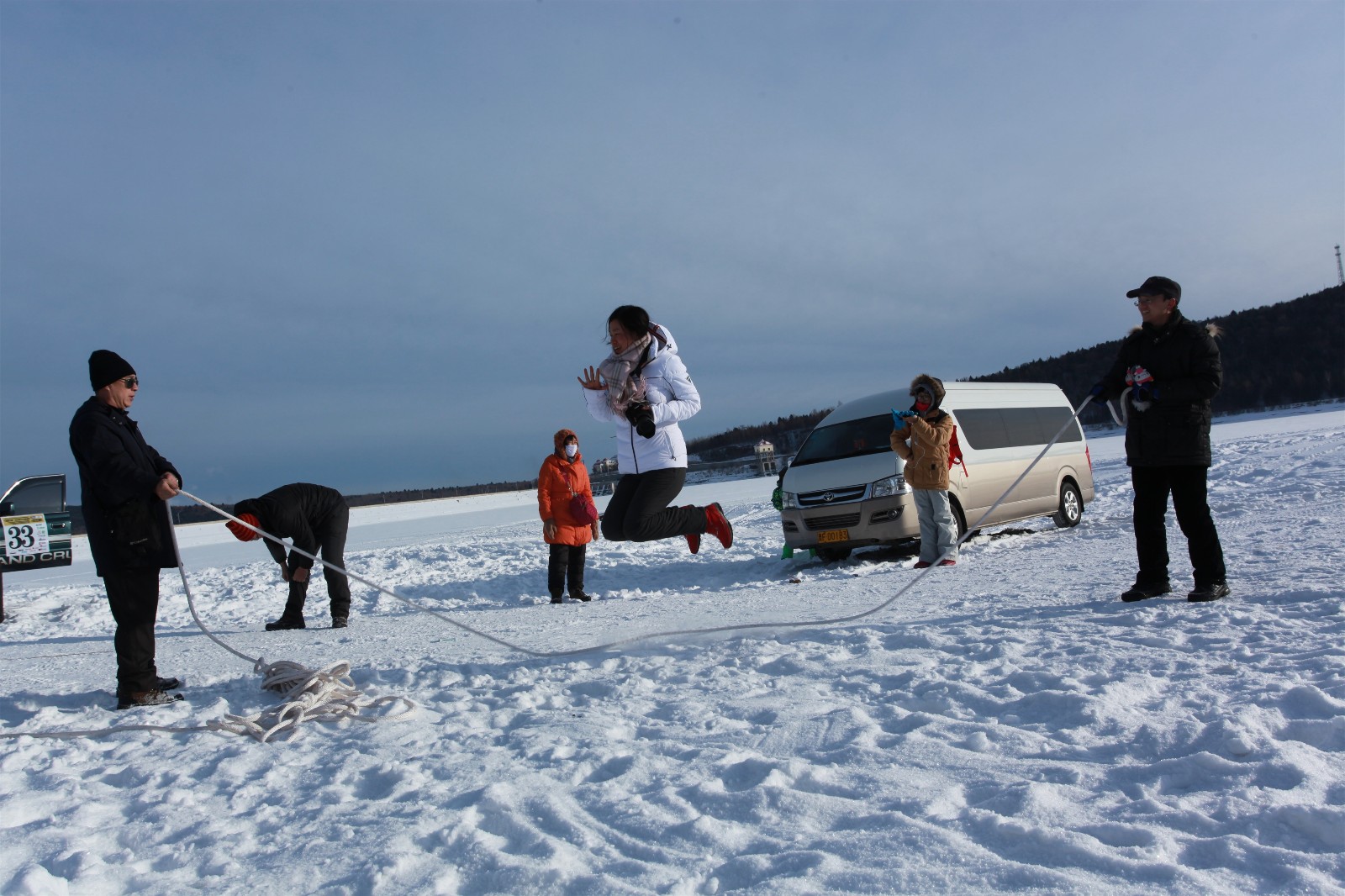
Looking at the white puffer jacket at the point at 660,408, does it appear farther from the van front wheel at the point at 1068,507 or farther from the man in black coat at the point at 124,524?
the van front wheel at the point at 1068,507

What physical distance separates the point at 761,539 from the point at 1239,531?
683 cm

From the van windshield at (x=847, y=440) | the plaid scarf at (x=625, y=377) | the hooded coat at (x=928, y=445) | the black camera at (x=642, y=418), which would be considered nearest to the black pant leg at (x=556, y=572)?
the van windshield at (x=847, y=440)

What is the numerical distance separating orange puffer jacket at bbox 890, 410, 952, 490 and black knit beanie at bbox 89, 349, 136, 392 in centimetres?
716

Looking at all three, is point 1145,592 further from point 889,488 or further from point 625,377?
point 889,488

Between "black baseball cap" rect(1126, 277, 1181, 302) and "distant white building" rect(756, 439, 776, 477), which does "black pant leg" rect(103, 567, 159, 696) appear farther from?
"distant white building" rect(756, 439, 776, 477)

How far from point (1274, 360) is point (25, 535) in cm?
8973

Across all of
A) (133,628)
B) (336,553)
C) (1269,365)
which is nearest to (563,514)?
(336,553)

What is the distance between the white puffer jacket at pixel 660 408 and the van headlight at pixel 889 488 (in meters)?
4.96

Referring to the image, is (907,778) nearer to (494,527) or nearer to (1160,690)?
(1160,690)

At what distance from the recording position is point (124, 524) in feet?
16.0

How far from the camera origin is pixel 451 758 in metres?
3.59

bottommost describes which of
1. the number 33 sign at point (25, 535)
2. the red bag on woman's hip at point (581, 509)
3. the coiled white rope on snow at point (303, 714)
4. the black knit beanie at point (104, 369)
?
the coiled white rope on snow at point (303, 714)

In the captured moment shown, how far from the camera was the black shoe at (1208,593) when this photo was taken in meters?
5.40

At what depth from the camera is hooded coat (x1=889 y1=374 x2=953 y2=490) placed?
362 inches
